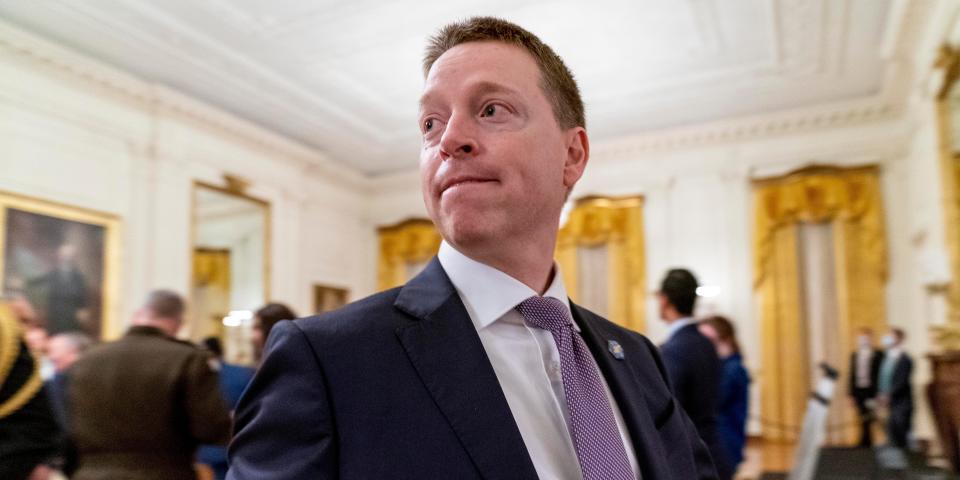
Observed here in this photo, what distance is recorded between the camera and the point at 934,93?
771 centimetres

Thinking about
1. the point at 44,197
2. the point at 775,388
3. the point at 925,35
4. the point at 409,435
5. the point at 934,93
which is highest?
the point at 925,35

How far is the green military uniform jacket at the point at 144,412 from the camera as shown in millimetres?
3518

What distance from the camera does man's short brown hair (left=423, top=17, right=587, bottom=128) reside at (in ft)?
4.80

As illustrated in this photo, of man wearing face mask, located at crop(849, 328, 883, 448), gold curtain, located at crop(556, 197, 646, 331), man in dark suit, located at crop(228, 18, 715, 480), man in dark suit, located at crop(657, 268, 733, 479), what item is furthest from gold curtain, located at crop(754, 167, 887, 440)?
man in dark suit, located at crop(228, 18, 715, 480)

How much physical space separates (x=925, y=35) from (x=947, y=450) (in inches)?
182

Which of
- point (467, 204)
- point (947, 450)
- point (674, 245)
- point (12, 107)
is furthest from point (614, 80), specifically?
point (467, 204)

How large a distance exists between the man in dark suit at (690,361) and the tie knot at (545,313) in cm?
255

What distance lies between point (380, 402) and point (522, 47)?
2.51 feet

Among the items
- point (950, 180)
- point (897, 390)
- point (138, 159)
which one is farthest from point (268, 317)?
point (897, 390)

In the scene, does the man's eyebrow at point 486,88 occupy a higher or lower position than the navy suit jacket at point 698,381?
higher

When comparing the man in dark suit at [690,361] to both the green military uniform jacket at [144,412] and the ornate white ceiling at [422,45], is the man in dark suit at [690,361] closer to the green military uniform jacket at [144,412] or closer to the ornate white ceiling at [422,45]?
the green military uniform jacket at [144,412]

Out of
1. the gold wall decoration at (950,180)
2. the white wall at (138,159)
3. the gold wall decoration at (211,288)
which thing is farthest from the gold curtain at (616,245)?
the gold wall decoration at (950,180)

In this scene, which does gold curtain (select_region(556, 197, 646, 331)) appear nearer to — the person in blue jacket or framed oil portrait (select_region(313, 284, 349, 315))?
framed oil portrait (select_region(313, 284, 349, 315))

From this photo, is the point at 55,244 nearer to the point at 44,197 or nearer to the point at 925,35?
the point at 44,197
